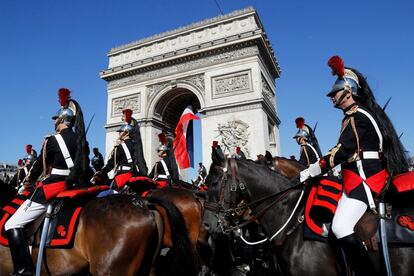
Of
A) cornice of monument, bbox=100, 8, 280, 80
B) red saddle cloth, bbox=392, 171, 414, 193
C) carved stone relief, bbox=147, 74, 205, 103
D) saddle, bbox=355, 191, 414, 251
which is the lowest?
saddle, bbox=355, 191, 414, 251

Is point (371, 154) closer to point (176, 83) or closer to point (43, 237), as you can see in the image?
point (43, 237)

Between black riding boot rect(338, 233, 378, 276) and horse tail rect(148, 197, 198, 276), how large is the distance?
159cm

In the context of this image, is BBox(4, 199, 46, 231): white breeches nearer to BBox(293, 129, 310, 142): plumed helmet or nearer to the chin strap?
the chin strap

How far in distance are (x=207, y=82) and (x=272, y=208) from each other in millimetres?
15411

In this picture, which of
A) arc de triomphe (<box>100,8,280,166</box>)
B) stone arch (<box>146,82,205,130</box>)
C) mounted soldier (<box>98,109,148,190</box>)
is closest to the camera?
mounted soldier (<box>98,109,148,190</box>)

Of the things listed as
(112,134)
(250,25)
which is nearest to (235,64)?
(250,25)

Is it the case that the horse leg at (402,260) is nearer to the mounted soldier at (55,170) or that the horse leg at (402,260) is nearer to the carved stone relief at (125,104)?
the mounted soldier at (55,170)

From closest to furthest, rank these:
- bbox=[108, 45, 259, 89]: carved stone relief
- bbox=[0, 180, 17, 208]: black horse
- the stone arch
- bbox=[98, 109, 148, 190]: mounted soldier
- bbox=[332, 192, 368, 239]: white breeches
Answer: bbox=[332, 192, 368, 239]: white breeches → bbox=[0, 180, 17, 208]: black horse → bbox=[98, 109, 148, 190]: mounted soldier → bbox=[108, 45, 259, 89]: carved stone relief → the stone arch

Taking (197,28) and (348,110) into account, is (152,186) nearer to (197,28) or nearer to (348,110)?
(348,110)

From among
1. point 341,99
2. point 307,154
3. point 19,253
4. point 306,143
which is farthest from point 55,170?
point 306,143

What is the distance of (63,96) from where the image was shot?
317 centimetres

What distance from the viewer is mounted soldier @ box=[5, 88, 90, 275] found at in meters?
2.58

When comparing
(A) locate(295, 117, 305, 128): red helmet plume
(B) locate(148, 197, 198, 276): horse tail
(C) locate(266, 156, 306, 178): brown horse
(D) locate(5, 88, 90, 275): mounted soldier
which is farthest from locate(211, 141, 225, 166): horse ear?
(A) locate(295, 117, 305, 128): red helmet plume

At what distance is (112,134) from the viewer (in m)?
19.2
